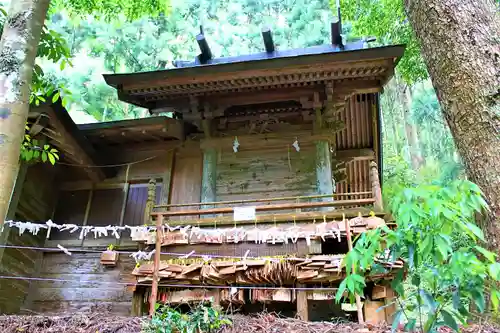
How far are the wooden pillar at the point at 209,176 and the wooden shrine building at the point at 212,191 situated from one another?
0.02 m

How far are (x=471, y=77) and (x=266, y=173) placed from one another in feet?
18.6

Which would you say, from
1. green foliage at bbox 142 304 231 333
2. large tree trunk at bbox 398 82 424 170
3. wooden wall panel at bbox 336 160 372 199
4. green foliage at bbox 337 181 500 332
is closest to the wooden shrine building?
green foliage at bbox 142 304 231 333

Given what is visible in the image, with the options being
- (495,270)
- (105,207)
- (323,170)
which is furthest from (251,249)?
(495,270)

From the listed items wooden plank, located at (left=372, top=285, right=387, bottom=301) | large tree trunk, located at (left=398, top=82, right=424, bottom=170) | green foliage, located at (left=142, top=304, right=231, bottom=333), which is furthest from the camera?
large tree trunk, located at (left=398, top=82, right=424, bottom=170)

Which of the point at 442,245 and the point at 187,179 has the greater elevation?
the point at 187,179

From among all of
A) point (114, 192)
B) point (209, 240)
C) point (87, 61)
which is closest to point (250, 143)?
point (209, 240)

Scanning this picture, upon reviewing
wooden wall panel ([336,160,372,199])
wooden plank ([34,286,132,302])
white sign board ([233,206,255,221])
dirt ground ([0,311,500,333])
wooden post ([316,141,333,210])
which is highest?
wooden wall panel ([336,160,372,199])

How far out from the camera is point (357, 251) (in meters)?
2.70

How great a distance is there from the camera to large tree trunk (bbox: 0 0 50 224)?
258 centimetres

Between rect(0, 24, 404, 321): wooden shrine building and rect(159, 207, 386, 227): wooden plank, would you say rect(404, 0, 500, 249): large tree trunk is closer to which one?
rect(0, 24, 404, 321): wooden shrine building

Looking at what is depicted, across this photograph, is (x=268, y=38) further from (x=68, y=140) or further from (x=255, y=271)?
(x=255, y=271)

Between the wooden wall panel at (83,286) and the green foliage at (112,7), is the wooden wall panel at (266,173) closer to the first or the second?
the wooden wall panel at (83,286)

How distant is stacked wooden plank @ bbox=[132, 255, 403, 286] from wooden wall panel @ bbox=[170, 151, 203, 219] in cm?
229

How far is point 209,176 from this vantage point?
8656 millimetres
